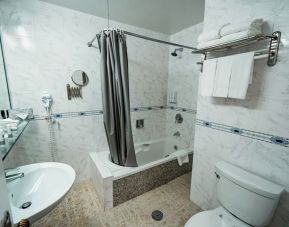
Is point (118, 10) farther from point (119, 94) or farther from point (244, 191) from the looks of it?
point (244, 191)

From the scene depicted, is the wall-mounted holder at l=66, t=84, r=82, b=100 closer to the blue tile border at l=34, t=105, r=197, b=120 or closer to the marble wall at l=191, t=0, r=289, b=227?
the blue tile border at l=34, t=105, r=197, b=120

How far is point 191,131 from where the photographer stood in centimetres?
252

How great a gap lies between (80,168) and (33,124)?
35.6 inches

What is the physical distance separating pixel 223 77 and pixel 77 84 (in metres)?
1.79

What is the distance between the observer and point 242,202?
115 cm

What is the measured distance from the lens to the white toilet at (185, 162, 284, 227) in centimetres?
105

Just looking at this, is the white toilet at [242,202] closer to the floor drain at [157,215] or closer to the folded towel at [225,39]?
the floor drain at [157,215]

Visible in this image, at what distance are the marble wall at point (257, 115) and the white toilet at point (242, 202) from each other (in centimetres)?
14

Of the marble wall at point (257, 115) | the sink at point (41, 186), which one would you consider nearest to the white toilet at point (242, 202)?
the marble wall at point (257, 115)

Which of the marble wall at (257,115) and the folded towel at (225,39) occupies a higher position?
the folded towel at (225,39)

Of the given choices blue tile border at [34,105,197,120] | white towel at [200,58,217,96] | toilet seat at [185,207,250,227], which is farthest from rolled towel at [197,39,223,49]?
toilet seat at [185,207,250,227]

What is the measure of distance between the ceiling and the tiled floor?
2.43 metres

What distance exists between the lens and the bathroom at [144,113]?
1097mm

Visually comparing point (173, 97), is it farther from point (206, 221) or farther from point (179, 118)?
point (206, 221)
